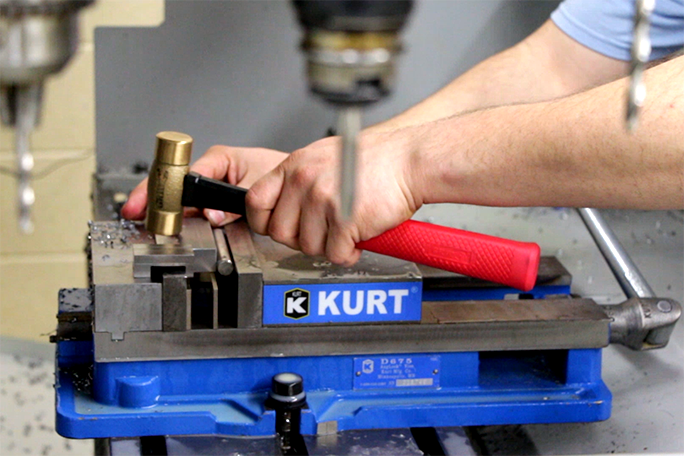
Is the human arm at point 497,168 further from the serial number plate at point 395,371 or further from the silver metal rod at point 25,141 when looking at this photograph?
the silver metal rod at point 25,141

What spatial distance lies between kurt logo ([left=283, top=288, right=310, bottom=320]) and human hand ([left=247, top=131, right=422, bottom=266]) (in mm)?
68

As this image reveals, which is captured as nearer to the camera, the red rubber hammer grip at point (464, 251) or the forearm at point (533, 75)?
the red rubber hammer grip at point (464, 251)

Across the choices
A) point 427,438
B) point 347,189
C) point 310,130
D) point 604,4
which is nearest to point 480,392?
point 427,438

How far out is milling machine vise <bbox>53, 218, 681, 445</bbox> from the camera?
801 mm

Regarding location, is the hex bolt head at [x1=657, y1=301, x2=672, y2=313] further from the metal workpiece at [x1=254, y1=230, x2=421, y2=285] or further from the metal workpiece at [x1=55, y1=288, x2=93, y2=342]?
the metal workpiece at [x1=55, y1=288, x2=93, y2=342]

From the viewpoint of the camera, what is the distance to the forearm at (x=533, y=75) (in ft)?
4.20

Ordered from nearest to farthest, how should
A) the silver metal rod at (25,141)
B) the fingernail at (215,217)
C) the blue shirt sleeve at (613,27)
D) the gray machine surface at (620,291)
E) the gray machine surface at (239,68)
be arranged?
the silver metal rod at (25,141) < the gray machine surface at (620,291) < the fingernail at (215,217) < the blue shirt sleeve at (613,27) < the gray machine surface at (239,68)

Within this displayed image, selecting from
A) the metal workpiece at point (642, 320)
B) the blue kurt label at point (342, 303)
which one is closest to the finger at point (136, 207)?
the blue kurt label at point (342, 303)

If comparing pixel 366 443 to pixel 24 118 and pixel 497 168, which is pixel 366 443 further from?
pixel 24 118

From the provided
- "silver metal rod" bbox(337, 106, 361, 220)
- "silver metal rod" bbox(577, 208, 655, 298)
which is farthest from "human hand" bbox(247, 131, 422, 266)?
"silver metal rod" bbox(337, 106, 361, 220)

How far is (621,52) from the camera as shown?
1266 mm

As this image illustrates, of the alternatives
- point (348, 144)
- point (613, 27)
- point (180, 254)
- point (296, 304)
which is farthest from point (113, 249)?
point (613, 27)

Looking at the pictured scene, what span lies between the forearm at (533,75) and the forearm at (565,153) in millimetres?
406

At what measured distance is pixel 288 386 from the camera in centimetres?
81
